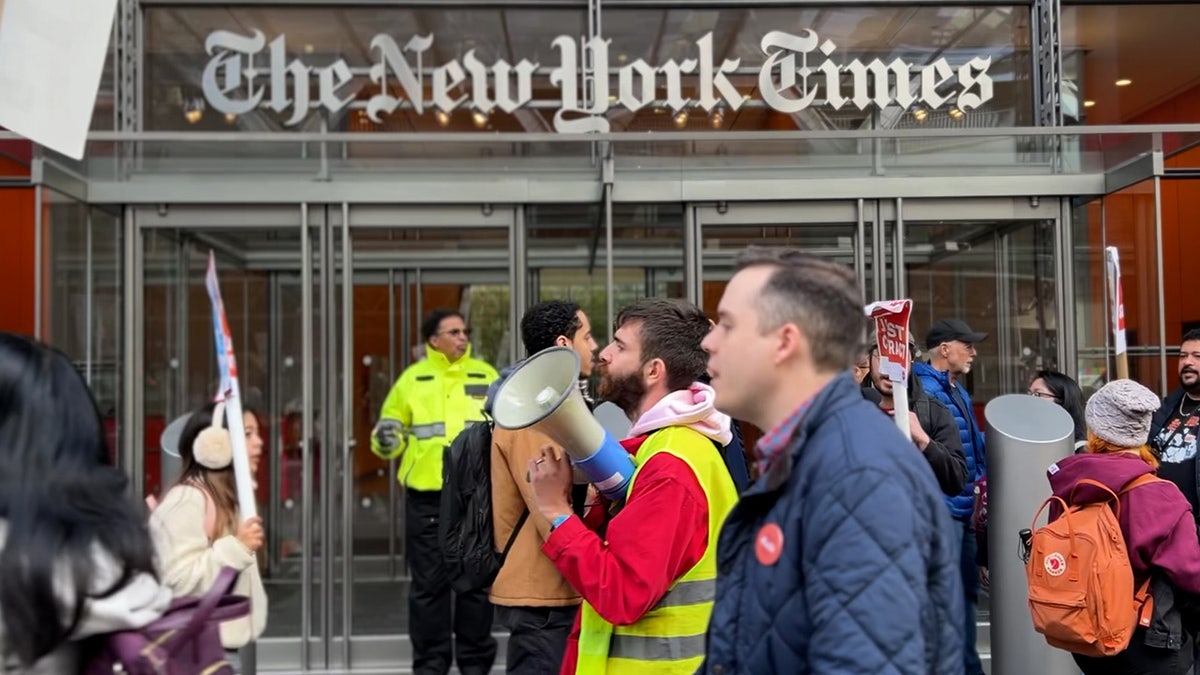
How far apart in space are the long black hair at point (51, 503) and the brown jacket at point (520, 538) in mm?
1819

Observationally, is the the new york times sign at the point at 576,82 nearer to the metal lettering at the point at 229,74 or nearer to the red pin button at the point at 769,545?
the metal lettering at the point at 229,74

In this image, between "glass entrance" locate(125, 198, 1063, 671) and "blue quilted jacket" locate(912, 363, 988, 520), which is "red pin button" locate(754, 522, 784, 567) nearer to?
"blue quilted jacket" locate(912, 363, 988, 520)

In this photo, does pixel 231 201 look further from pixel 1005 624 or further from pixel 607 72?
pixel 1005 624

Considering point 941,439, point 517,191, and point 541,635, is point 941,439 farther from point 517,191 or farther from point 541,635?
point 517,191

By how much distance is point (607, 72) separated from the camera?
341 inches

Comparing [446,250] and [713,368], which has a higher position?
[446,250]

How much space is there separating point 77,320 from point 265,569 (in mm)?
2364

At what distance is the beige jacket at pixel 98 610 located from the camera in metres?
1.82

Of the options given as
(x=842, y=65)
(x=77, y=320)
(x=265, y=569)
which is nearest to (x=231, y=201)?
(x=77, y=320)

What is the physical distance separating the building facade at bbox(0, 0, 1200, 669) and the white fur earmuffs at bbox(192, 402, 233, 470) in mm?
3216

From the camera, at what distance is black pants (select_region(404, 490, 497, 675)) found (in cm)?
677

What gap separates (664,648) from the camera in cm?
282

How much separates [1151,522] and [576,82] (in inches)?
234

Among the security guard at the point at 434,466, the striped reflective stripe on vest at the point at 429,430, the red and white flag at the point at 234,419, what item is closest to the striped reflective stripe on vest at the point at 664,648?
the red and white flag at the point at 234,419
